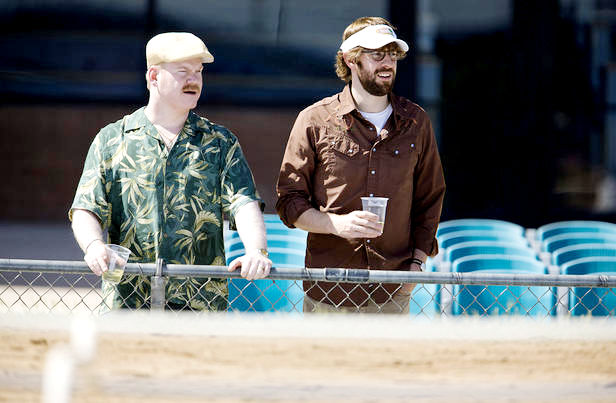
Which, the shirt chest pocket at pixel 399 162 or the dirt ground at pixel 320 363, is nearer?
the dirt ground at pixel 320 363

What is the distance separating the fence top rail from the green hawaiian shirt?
0.16 meters

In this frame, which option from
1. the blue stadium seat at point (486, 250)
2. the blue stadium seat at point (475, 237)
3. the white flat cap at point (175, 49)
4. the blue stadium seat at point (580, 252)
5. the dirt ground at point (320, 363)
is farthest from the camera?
the blue stadium seat at point (475, 237)

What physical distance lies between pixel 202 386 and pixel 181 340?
27cm

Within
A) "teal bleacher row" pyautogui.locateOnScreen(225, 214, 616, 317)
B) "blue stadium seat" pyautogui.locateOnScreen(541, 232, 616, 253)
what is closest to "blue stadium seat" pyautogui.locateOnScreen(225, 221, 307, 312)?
"teal bleacher row" pyautogui.locateOnScreen(225, 214, 616, 317)

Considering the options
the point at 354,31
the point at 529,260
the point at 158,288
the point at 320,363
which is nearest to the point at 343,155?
the point at 354,31

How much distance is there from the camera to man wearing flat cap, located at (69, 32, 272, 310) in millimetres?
2684

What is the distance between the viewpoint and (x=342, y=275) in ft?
8.59

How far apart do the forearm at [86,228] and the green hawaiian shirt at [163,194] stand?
3 cm

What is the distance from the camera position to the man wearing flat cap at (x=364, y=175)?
3.01 m

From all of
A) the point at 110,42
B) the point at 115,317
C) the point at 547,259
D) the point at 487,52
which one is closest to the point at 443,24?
the point at 487,52

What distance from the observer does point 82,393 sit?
162cm

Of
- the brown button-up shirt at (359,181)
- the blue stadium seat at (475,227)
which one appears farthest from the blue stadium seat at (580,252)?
the brown button-up shirt at (359,181)

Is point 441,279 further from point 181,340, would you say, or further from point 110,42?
point 110,42

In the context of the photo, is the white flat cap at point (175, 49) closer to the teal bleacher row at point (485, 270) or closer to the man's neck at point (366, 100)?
the man's neck at point (366, 100)
